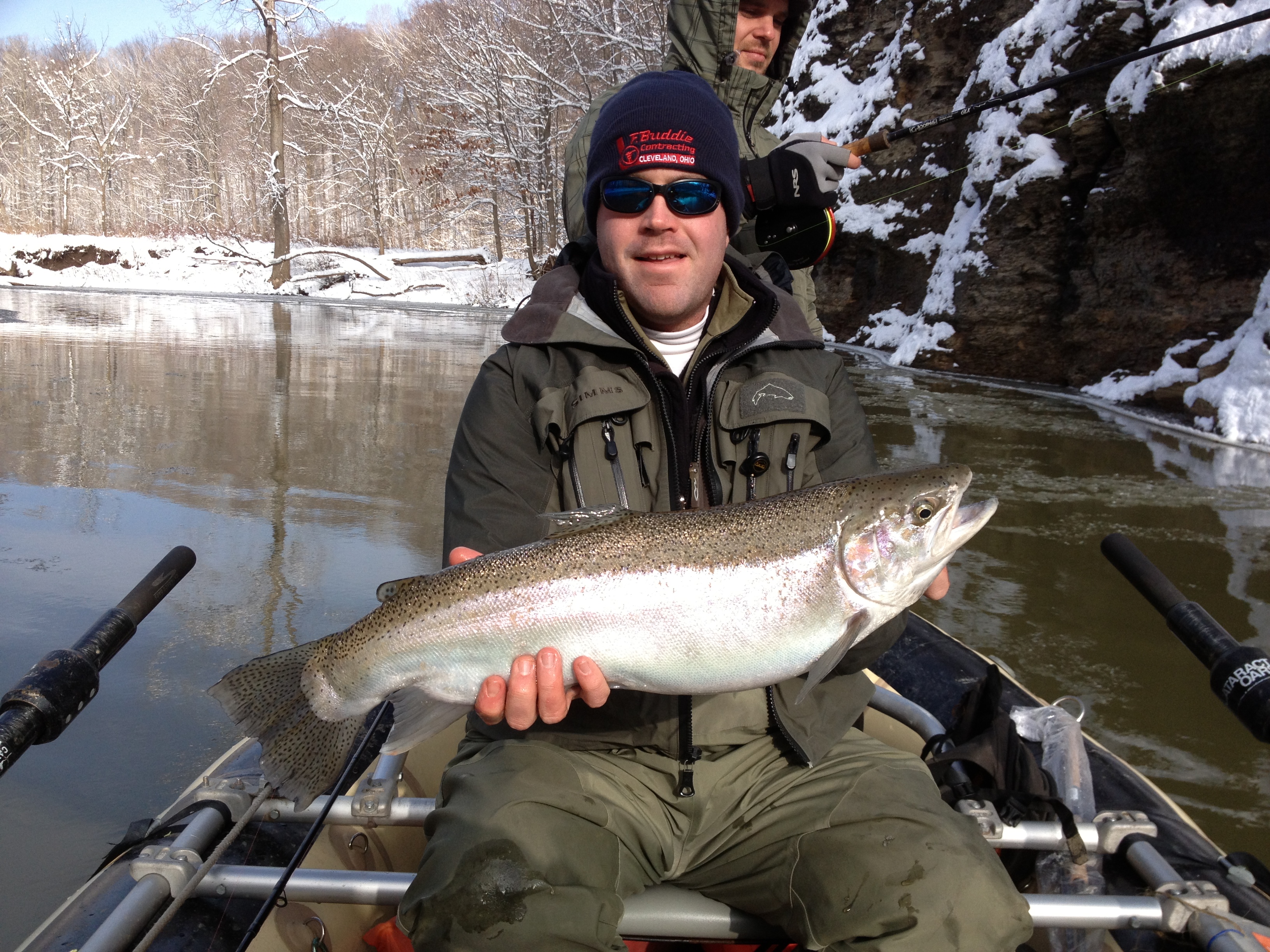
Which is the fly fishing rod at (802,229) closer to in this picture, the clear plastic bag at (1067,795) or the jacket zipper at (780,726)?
the clear plastic bag at (1067,795)

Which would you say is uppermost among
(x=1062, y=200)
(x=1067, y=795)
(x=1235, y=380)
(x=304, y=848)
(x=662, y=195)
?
(x=1062, y=200)

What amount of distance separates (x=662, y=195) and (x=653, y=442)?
2.36ft

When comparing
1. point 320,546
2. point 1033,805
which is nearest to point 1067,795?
point 1033,805

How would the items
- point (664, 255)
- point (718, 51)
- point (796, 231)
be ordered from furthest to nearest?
1. point (718, 51)
2. point (796, 231)
3. point (664, 255)

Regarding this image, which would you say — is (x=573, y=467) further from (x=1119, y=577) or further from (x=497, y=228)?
(x=497, y=228)

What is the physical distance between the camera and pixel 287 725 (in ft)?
6.72

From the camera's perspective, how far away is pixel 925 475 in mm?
2113

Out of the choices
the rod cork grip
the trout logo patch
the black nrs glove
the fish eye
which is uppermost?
the rod cork grip

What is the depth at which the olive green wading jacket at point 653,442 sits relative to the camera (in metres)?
2.23

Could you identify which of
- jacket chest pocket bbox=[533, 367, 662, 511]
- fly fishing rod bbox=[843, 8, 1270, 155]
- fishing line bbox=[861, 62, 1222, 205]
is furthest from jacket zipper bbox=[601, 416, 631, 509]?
fishing line bbox=[861, 62, 1222, 205]

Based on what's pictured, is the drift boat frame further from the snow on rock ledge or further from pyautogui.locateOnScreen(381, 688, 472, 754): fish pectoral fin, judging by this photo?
the snow on rock ledge

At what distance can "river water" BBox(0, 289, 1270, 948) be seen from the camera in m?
3.19

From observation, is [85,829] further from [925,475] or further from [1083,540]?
[1083,540]

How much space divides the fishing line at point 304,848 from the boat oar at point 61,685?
59 centimetres
